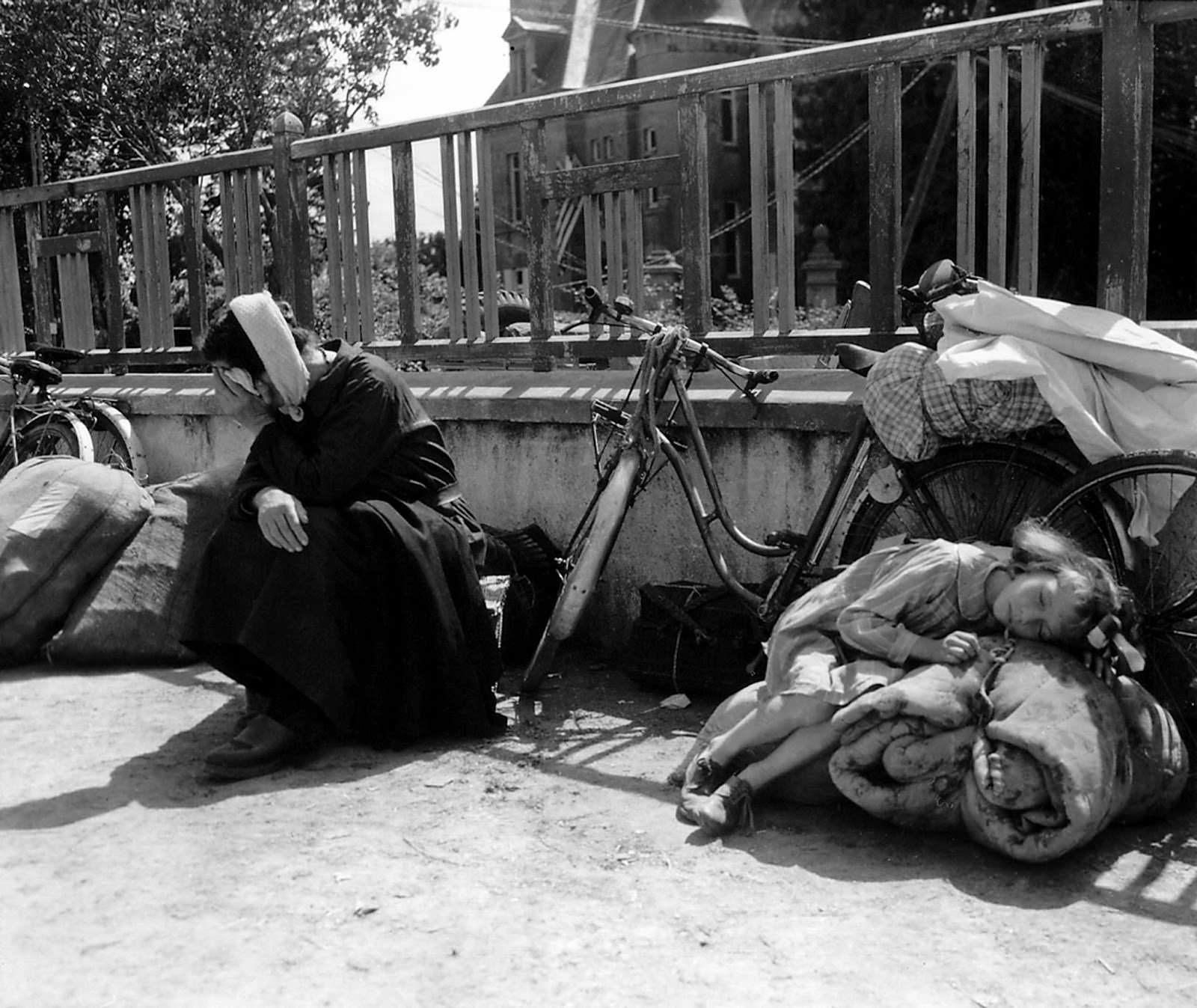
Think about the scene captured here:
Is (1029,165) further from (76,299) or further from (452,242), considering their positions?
(76,299)

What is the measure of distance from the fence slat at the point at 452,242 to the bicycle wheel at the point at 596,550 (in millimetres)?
1585

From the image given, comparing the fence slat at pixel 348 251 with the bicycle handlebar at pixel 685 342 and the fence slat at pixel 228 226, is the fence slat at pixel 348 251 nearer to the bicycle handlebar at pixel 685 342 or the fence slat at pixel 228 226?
the fence slat at pixel 228 226

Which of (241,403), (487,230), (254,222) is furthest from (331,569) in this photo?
(254,222)

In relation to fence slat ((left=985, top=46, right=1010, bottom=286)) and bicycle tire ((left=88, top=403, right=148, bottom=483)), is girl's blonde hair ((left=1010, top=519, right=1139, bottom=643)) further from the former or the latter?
bicycle tire ((left=88, top=403, right=148, bottom=483))

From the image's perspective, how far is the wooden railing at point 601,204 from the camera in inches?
165

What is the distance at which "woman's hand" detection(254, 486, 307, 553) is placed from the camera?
4234 millimetres

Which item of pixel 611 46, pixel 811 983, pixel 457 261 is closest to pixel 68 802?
pixel 811 983

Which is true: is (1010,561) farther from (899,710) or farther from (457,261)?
(457,261)

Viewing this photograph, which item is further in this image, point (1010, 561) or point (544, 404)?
point (544, 404)

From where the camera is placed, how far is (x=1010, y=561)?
3.55 meters

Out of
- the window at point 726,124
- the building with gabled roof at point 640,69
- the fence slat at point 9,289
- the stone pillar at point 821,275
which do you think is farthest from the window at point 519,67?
the fence slat at point 9,289

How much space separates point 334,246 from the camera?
6.67 m

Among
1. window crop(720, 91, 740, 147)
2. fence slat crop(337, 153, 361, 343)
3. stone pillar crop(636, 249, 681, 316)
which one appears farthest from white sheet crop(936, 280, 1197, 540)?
window crop(720, 91, 740, 147)

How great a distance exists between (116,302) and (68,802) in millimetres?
4814
